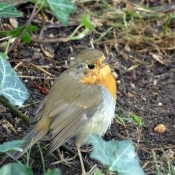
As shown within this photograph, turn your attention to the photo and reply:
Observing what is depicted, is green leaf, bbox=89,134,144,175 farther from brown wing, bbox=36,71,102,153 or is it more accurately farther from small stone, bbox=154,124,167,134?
small stone, bbox=154,124,167,134

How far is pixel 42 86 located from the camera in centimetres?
476

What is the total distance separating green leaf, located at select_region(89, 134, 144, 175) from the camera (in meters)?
3.08

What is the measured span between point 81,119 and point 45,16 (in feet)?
6.19

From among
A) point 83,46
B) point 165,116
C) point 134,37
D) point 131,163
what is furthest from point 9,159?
point 134,37

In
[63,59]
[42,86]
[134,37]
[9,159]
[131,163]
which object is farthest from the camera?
[134,37]

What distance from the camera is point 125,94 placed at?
491 centimetres

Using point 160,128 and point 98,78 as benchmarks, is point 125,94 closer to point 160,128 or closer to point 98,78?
point 160,128

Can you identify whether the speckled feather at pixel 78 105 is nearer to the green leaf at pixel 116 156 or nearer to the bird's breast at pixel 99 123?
the bird's breast at pixel 99 123

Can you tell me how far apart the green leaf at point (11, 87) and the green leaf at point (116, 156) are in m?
0.72

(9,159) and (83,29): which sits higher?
(9,159)

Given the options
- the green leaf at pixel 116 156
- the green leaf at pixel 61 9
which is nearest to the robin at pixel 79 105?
the green leaf at pixel 61 9

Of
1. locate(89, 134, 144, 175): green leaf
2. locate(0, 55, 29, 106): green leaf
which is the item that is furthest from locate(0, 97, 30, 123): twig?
locate(89, 134, 144, 175): green leaf

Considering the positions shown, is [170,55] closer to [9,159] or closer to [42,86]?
[42,86]

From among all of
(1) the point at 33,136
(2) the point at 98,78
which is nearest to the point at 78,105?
(2) the point at 98,78
